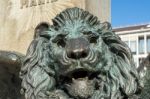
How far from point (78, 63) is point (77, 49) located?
71 millimetres

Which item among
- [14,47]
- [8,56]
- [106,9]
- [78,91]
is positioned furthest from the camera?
[14,47]

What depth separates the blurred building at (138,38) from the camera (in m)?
56.4

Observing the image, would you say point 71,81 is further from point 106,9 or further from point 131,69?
point 106,9

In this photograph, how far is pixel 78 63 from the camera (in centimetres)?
292

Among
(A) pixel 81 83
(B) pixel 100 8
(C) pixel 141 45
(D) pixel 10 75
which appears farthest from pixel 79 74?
(C) pixel 141 45

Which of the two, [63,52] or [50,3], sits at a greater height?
[50,3]

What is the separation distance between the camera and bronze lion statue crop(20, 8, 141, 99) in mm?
2943

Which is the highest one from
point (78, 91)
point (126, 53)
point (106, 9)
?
point (106, 9)

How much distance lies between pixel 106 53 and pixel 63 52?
254 millimetres

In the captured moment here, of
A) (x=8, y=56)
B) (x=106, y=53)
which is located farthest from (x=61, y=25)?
(x=8, y=56)

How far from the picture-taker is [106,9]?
20.7ft

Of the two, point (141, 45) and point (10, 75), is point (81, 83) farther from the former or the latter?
point (141, 45)

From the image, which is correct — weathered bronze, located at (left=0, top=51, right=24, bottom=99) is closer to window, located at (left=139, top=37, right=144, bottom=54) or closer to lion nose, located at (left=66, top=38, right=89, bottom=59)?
lion nose, located at (left=66, top=38, right=89, bottom=59)

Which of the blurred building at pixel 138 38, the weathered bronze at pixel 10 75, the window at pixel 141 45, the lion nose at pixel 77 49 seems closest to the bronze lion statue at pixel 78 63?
the lion nose at pixel 77 49
